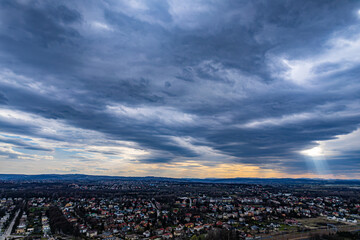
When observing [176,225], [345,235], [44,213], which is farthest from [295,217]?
[44,213]

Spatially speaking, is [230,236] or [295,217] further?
[295,217]

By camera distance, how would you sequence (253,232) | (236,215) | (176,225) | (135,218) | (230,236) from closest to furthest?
1. (230,236)
2. (253,232)
3. (176,225)
4. (135,218)
5. (236,215)

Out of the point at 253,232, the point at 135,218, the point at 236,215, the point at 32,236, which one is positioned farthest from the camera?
the point at 236,215

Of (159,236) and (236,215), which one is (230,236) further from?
(236,215)

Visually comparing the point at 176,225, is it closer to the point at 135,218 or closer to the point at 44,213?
the point at 135,218

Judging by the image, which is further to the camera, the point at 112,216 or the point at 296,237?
the point at 112,216

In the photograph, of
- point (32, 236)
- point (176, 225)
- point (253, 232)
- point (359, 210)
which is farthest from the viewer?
point (359, 210)

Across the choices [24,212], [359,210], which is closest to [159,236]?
[24,212]

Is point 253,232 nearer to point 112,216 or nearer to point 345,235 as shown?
point 345,235

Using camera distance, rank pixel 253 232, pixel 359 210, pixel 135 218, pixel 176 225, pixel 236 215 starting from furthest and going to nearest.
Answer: pixel 359 210, pixel 236 215, pixel 135 218, pixel 176 225, pixel 253 232
